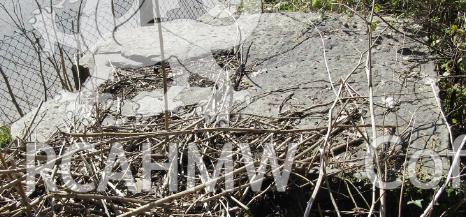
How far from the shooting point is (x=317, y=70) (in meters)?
3.54

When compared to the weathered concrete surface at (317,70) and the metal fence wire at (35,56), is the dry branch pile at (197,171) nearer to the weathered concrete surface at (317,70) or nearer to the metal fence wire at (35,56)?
the weathered concrete surface at (317,70)

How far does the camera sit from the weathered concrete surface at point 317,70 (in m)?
2.98

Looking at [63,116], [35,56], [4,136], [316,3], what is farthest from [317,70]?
[35,56]

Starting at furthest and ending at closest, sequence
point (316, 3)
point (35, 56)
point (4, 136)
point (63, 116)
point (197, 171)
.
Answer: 1. point (35, 56)
2. point (316, 3)
3. point (4, 136)
4. point (63, 116)
5. point (197, 171)

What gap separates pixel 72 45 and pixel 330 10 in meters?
2.93

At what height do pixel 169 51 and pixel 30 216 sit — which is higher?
pixel 169 51

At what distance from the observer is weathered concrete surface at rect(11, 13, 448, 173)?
2.98m

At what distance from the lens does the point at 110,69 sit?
390cm

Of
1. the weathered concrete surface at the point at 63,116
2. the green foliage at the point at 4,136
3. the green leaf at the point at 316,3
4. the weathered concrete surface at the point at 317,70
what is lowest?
the green foliage at the point at 4,136

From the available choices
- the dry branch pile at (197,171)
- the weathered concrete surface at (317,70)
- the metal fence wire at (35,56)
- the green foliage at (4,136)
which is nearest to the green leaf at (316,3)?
the weathered concrete surface at (317,70)

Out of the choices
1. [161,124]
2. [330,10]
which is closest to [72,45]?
[330,10]

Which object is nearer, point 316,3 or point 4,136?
point 4,136

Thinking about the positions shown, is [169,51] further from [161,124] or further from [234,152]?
[234,152]

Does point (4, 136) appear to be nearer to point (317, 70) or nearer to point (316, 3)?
point (317, 70)
